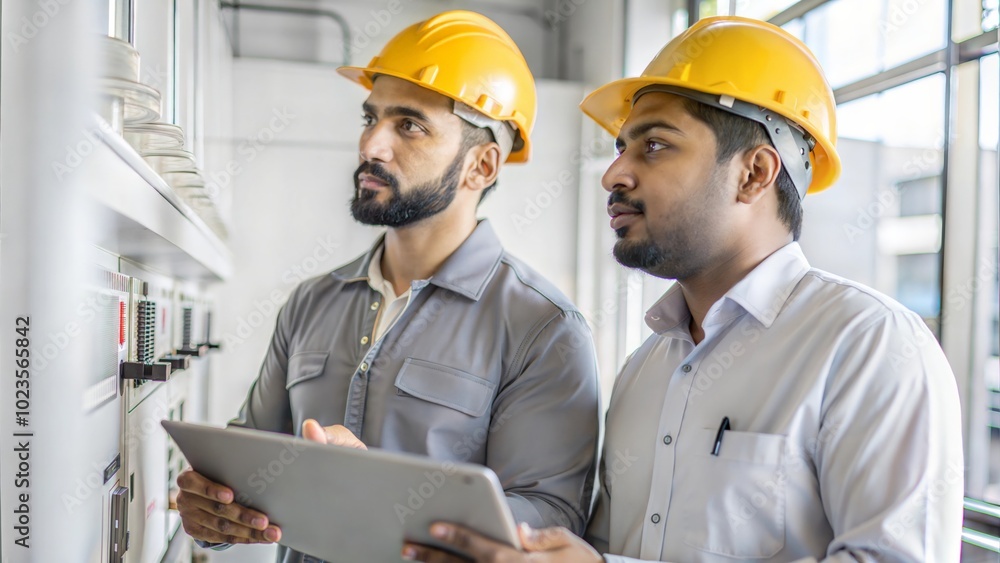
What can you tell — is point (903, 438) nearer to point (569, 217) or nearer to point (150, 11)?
point (150, 11)

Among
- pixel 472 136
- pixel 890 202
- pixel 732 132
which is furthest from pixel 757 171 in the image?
pixel 890 202

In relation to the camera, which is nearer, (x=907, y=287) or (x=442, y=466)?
(x=442, y=466)

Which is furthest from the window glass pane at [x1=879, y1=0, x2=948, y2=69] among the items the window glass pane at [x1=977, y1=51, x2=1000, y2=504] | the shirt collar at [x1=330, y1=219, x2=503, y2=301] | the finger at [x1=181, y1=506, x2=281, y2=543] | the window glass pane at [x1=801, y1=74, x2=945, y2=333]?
the finger at [x1=181, y1=506, x2=281, y2=543]

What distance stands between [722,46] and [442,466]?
92cm

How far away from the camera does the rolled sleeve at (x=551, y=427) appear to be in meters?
1.44

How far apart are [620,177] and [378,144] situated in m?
0.58

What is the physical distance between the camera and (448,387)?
5.01 feet

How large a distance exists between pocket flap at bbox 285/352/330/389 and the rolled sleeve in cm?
40

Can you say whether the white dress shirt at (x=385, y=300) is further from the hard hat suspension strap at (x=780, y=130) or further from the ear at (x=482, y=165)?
the hard hat suspension strap at (x=780, y=130)

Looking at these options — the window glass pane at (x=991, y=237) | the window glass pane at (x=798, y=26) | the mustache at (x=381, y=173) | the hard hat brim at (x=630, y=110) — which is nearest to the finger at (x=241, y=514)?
the mustache at (x=381, y=173)

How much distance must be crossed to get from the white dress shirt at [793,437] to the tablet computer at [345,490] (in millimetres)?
308

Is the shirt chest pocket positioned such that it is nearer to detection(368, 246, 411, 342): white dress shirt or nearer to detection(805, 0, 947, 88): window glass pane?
detection(368, 246, 411, 342): white dress shirt

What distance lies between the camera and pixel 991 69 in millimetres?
2268

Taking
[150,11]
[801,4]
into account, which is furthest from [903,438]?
[801,4]
